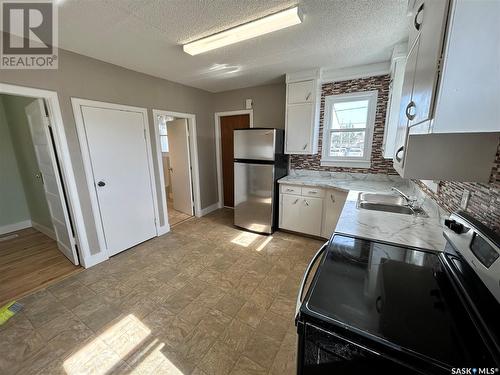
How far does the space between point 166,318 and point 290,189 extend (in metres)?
2.20

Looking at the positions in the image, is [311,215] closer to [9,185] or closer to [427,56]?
[427,56]

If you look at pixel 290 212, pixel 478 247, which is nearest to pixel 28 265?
pixel 290 212

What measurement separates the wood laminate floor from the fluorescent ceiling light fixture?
291cm

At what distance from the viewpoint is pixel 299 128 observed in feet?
10.3

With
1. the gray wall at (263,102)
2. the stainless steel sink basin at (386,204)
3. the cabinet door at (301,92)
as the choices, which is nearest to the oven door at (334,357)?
the stainless steel sink basin at (386,204)

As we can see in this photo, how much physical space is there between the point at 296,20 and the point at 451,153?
144 centimetres

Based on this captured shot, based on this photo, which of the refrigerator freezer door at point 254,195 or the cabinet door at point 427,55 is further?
the refrigerator freezer door at point 254,195

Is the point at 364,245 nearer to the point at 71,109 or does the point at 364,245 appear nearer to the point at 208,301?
the point at 208,301

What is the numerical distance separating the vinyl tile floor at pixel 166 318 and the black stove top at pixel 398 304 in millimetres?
969

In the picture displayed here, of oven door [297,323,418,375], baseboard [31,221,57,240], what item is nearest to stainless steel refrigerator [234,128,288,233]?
oven door [297,323,418,375]

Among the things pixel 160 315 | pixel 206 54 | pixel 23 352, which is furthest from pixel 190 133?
pixel 23 352

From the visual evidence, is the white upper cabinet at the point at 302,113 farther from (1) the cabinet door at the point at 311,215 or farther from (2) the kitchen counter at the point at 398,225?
(2) the kitchen counter at the point at 398,225

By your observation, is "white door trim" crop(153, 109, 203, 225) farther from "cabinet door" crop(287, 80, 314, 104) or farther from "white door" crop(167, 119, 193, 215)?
"cabinet door" crop(287, 80, 314, 104)

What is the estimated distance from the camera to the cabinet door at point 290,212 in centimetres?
312
